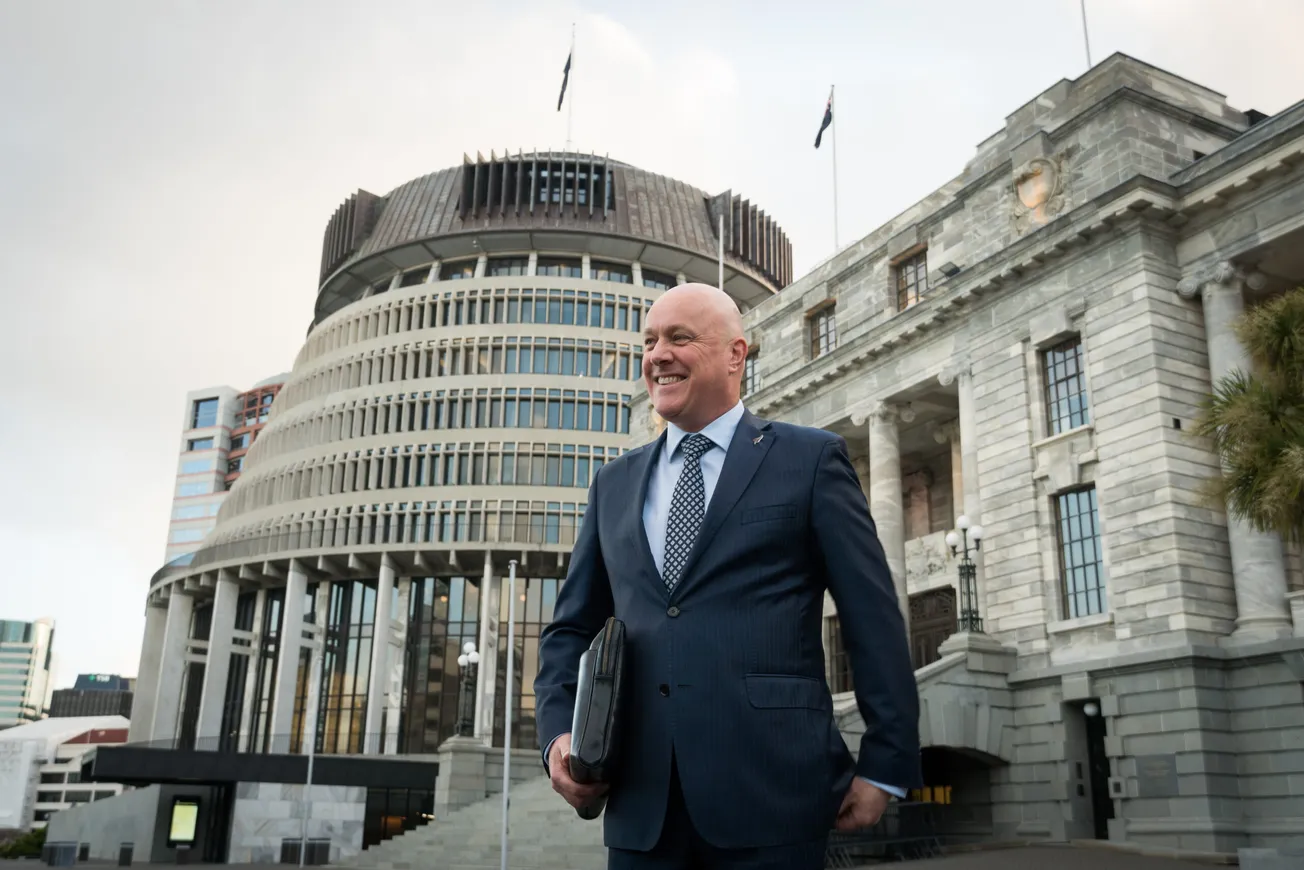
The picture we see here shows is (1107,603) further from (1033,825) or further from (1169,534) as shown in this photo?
(1033,825)

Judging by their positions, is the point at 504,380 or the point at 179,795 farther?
the point at 504,380

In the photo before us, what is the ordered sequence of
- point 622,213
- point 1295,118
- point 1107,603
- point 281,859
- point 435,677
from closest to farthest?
point 1295,118
point 1107,603
point 281,859
point 435,677
point 622,213

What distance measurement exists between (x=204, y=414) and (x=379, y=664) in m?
89.2

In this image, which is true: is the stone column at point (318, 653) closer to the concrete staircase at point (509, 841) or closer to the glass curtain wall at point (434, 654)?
the glass curtain wall at point (434, 654)

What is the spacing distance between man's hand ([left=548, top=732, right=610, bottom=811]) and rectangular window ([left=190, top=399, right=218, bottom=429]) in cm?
14684

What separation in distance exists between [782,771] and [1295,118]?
87.7 ft

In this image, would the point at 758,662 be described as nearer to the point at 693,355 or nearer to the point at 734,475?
the point at 734,475

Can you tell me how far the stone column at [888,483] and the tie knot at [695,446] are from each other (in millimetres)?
31260

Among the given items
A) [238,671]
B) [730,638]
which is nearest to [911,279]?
[730,638]

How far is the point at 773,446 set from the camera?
13.8 feet

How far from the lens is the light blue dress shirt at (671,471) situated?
13.8ft

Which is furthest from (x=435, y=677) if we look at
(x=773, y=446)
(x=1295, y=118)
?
(x=773, y=446)

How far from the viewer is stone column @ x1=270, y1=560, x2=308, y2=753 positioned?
66.4 m

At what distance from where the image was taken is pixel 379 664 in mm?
65062
